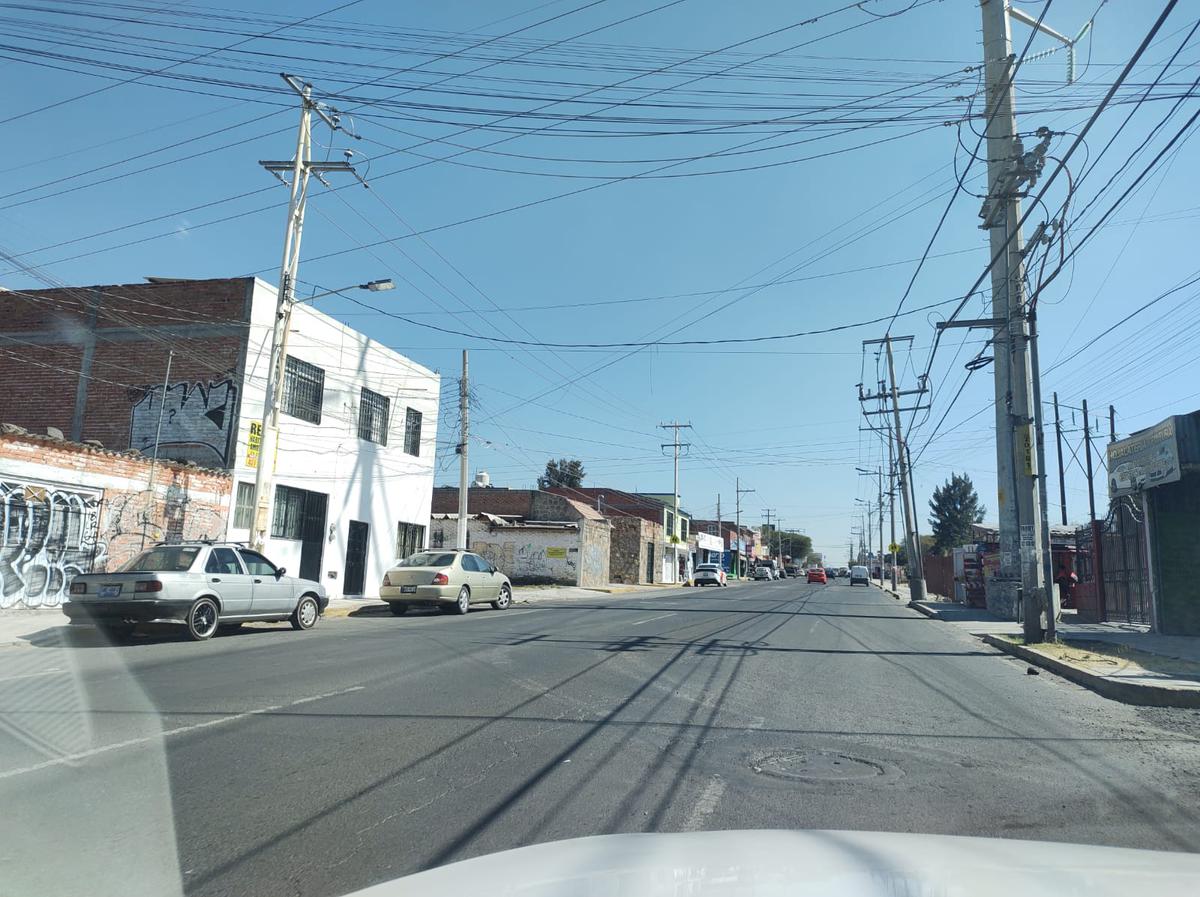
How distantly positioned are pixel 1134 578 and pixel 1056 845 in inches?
735

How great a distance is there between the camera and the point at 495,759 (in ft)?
19.6

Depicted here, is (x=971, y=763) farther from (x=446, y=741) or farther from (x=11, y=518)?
(x=11, y=518)

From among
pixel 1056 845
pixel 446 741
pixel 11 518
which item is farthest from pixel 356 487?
pixel 1056 845

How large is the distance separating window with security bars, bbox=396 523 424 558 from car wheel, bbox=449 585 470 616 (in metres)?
8.03

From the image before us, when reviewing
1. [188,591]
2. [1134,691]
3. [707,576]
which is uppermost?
[707,576]

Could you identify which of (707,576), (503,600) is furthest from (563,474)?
(503,600)

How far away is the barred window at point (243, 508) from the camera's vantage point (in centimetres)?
2039

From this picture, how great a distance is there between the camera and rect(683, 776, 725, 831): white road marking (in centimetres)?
453

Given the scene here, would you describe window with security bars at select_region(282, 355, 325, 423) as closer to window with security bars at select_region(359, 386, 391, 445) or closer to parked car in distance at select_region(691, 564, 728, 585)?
window with security bars at select_region(359, 386, 391, 445)

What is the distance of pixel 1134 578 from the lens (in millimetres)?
18828

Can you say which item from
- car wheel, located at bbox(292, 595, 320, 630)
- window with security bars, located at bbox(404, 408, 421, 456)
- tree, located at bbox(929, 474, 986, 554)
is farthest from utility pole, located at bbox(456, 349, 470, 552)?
tree, located at bbox(929, 474, 986, 554)

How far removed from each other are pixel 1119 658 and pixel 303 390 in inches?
767

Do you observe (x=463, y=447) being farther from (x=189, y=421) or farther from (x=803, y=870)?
(x=803, y=870)

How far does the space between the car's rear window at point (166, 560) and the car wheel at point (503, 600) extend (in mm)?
10487
